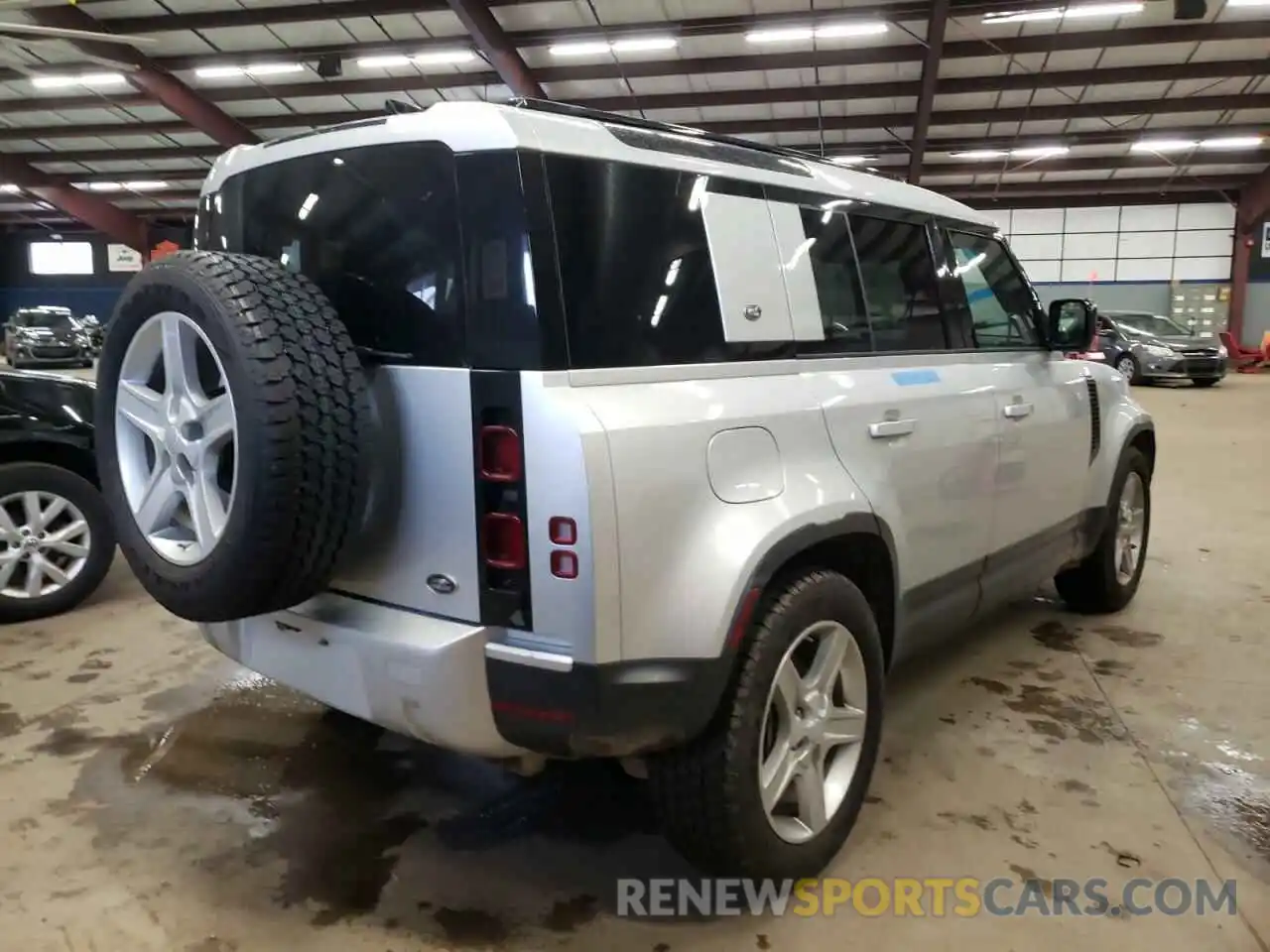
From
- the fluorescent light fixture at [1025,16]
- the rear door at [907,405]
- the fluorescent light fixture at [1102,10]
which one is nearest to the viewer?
the rear door at [907,405]

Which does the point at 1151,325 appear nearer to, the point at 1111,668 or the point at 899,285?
the point at 1111,668

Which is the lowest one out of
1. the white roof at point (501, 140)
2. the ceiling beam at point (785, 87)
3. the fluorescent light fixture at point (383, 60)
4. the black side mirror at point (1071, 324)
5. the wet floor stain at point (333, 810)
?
the wet floor stain at point (333, 810)

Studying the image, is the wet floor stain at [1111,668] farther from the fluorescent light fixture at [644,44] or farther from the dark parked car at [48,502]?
the fluorescent light fixture at [644,44]

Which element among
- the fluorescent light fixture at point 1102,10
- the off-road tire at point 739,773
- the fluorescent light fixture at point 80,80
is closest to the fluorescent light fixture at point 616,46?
the fluorescent light fixture at point 1102,10

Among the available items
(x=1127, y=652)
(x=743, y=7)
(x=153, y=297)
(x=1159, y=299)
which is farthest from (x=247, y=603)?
(x=1159, y=299)

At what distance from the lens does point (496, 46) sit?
45.8 feet

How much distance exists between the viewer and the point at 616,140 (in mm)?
2039

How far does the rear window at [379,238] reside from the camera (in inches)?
76.4

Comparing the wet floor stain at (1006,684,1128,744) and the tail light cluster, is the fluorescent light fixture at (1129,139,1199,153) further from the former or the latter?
the tail light cluster

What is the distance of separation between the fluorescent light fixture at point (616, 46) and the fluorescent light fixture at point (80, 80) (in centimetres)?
805

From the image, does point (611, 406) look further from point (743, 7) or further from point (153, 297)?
point (743, 7)

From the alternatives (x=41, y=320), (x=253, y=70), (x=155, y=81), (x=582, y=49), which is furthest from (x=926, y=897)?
(x=41, y=320)

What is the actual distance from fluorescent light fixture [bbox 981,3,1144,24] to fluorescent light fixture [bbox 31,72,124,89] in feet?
47.4

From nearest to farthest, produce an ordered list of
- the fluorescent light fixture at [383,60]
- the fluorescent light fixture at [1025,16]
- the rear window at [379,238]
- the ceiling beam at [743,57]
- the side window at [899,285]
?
the rear window at [379,238] < the side window at [899,285] < the fluorescent light fixture at [1025,16] < the ceiling beam at [743,57] < the fluorescent light fixture at [383,60]
